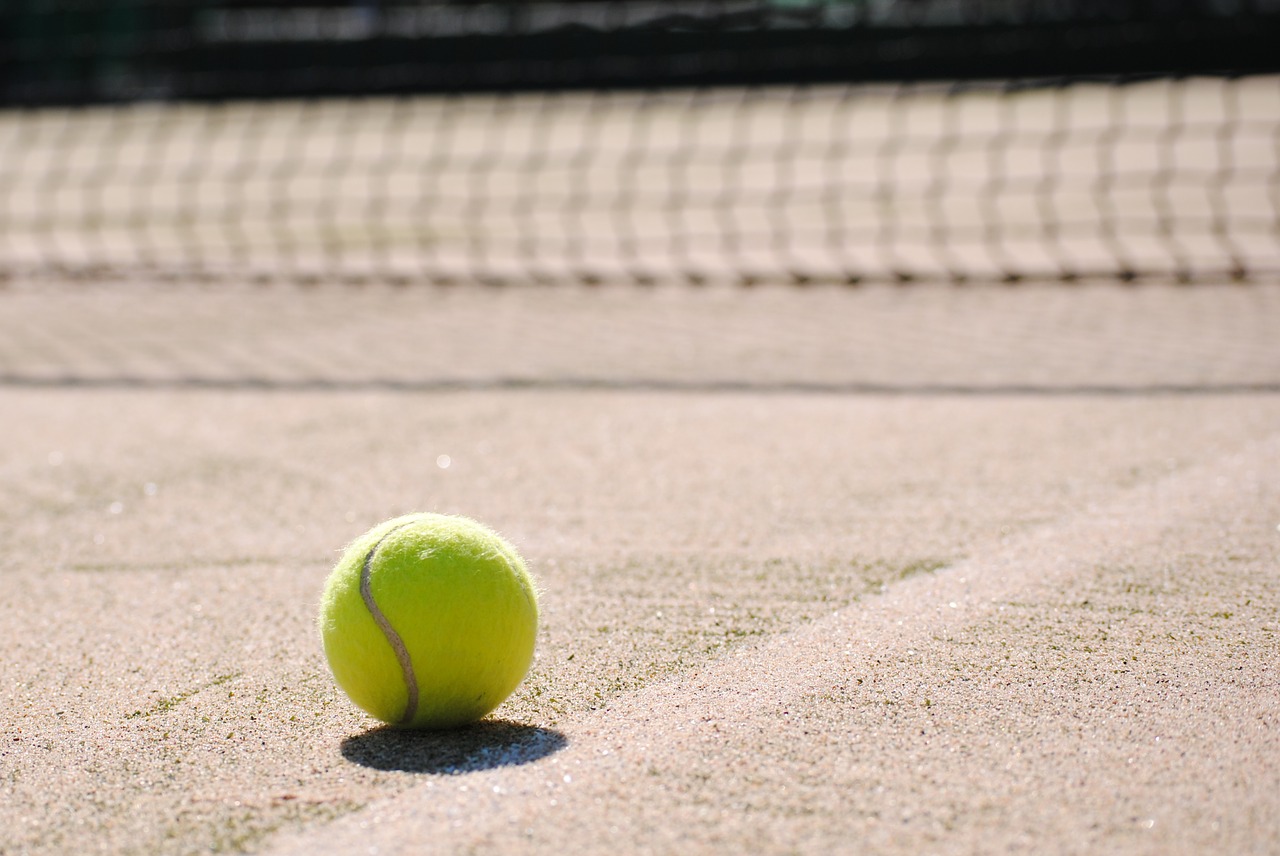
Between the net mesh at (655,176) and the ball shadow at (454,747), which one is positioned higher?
the ball shadow at (454,747)

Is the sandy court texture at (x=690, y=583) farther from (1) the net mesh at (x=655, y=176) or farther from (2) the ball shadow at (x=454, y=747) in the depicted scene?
(1) the net mesh at (x=655, y=176)

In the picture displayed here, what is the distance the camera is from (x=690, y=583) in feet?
10.2

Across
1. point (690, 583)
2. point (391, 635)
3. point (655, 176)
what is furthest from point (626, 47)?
point (391, 635)

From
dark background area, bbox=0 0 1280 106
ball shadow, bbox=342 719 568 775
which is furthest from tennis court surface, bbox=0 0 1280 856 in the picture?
dark background area, bbox=0 0 1280 106

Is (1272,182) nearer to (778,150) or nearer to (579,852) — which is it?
(778,150)

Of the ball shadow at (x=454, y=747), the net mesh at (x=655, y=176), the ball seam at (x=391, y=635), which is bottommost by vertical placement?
the net mesh at (x=655, y=176)

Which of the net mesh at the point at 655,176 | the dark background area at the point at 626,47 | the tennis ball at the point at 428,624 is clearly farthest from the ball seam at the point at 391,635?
the dark background area at the point at 626,47

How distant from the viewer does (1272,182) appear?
9727 millimetres

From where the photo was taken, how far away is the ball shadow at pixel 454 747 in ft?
7.17

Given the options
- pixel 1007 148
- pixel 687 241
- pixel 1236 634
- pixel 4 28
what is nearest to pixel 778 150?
pixel 1007 148

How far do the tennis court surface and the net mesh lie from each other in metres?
0.09

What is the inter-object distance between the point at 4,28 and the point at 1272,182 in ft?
60.7

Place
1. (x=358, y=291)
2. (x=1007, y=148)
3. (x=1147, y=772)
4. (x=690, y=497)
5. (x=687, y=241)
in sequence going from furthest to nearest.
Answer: (x=1007, y=148), (x=687, y=241), (x=358, y=291), (x=690, y=497), (x=1147, y=772)

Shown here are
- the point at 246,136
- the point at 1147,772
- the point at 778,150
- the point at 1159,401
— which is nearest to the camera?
the point at 1147,772
